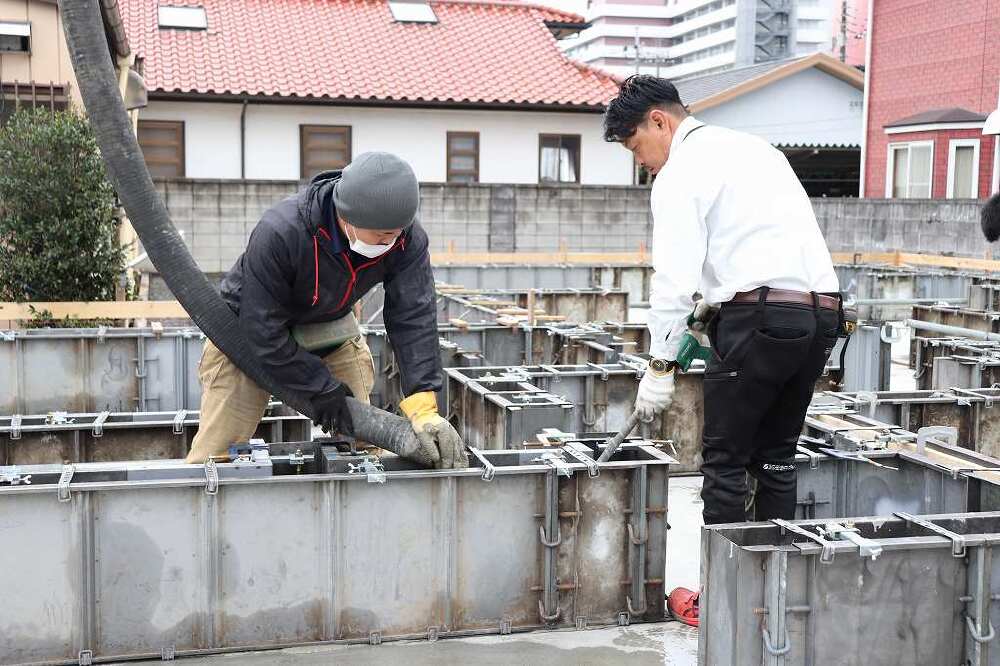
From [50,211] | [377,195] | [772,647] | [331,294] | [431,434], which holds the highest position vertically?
[50,211]

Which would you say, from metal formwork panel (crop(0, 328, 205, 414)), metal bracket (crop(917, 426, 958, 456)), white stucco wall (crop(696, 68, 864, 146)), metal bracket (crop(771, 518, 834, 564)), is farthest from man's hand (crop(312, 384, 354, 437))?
white stucco wall (crop(696, 68, 864, 146))

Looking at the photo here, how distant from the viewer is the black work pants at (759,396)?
3682 millimetres

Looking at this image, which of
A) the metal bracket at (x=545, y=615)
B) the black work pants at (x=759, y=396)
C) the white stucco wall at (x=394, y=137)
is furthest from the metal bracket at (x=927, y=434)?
the white stucco wall at (x=394, y=137)

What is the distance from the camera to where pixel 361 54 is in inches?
834

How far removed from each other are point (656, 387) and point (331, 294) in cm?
135

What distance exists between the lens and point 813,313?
12.2ft

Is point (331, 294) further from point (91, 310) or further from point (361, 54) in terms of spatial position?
point (361, 54)

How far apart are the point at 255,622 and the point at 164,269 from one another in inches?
57.7

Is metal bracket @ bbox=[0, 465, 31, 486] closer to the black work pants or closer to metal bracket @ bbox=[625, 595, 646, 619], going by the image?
metal bracket @ bbox=[625, 595, 646, 619]

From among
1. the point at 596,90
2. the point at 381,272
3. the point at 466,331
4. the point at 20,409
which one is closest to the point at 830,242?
the point at 596,90

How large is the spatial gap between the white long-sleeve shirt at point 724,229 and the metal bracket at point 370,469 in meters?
1.16

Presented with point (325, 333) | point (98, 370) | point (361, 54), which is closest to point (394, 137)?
point (361, 54)

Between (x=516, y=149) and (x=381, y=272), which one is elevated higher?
(x=516, y=149)

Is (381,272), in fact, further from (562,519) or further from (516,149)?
(516,149)
